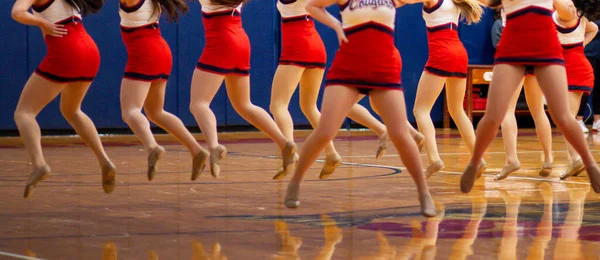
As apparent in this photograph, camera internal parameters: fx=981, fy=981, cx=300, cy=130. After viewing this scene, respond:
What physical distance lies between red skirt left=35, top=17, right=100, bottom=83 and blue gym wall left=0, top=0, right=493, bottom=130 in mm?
8022

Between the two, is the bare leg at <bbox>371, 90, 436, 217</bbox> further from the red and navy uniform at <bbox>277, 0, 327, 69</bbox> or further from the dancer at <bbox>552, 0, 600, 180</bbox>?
the dancer at <bbox>552, 0, 600, 180</bbox>

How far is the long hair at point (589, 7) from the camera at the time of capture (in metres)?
7.72

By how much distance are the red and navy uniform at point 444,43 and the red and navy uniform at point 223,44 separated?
5.12 feet

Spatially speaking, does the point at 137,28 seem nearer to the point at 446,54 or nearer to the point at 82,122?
the point at 82,122

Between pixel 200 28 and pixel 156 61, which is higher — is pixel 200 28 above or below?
below

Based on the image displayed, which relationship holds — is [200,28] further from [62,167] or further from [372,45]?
[372,45]

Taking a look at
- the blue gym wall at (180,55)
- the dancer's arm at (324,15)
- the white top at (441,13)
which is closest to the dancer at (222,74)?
the white top at (441,13)

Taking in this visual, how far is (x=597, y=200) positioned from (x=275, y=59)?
9.75m

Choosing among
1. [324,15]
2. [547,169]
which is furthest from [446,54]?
[324,15]

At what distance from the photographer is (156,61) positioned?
23.4 ft

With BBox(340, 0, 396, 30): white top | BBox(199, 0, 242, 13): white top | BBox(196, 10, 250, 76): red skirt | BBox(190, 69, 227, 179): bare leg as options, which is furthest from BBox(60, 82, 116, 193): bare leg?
BBox(340, 0, 396, 30): white top

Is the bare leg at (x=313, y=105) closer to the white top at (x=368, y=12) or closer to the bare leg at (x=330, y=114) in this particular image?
the bare leg at (x=330, y=114)

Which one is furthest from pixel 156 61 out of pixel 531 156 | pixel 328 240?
pixel 531 156

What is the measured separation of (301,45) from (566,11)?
2101 mm
